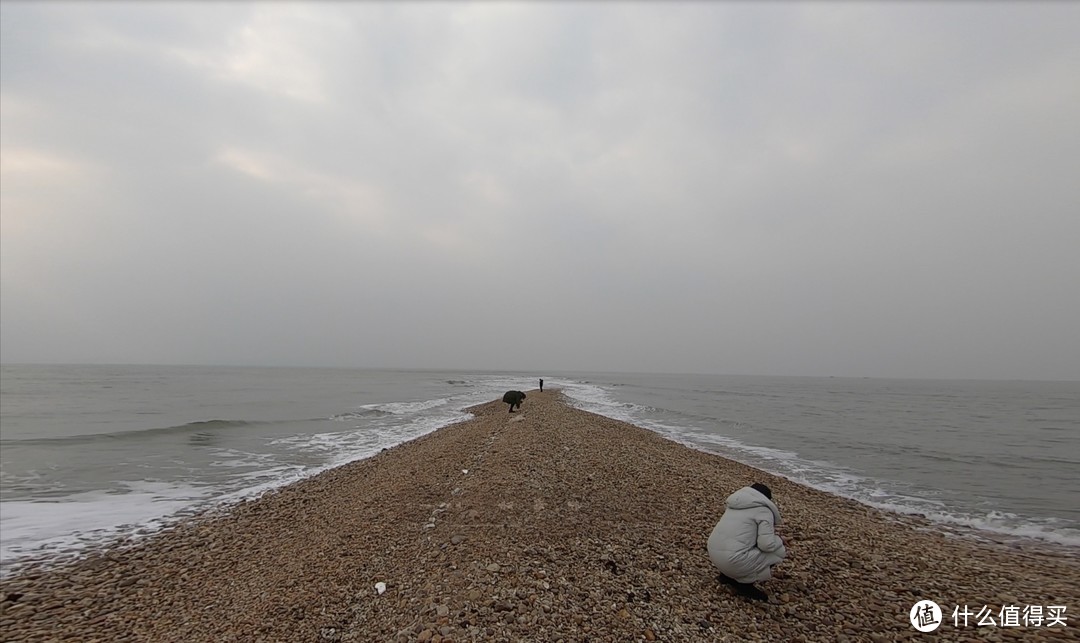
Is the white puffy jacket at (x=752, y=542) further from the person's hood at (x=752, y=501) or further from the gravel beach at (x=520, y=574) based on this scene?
the gravel beach at (x=520, y=574)

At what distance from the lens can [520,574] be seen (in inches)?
262

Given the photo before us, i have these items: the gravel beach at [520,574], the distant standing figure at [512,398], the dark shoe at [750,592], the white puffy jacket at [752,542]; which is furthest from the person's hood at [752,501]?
the distant standing figure at [512,398]

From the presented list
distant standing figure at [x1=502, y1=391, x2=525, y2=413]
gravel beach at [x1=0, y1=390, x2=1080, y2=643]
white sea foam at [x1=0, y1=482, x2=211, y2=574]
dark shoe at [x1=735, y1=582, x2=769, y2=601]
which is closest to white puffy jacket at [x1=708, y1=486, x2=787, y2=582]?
dark shoe at [x1=735, y1=582, x2=769, y2=601]

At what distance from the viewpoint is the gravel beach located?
5801 mm

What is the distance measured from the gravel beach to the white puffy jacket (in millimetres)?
427

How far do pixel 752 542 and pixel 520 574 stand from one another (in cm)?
300

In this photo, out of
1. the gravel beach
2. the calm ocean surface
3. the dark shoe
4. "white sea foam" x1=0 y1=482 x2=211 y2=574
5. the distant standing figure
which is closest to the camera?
the gravel beach

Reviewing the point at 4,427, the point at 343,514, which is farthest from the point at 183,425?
the point at 343,514

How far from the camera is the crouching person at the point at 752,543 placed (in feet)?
20.2

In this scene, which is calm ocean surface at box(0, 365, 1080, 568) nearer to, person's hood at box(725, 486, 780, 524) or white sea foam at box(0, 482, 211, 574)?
white sea foam at box(0, 482, 211, 574)

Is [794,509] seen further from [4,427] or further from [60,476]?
[4,427]

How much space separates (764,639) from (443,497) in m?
7.45

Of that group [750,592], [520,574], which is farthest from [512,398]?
[750,592]

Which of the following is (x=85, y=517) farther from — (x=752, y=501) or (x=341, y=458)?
(x=752, y=501)
